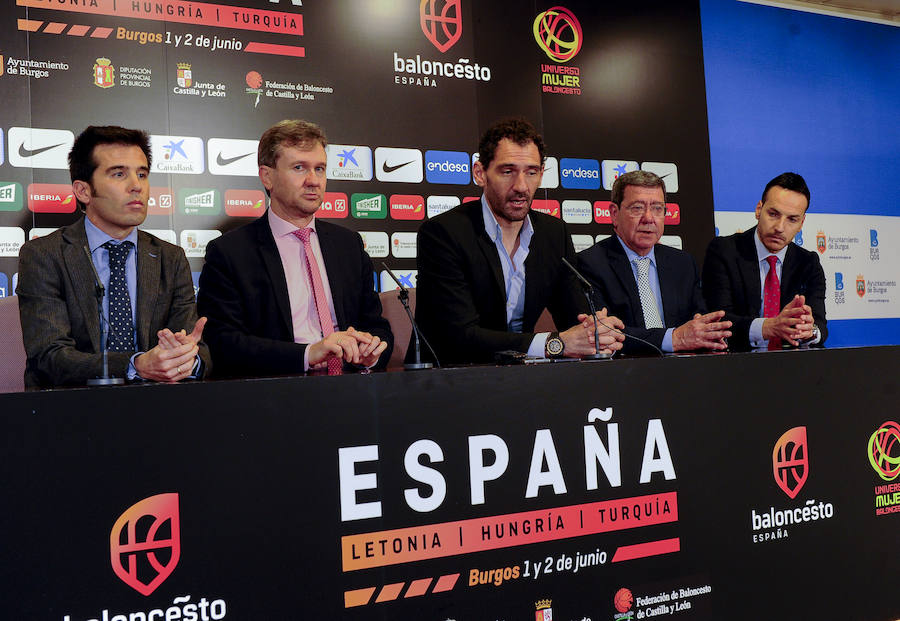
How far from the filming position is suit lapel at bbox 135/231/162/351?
7.83ft

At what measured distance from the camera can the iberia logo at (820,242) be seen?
5.46m

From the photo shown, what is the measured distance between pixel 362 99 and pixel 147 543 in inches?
119

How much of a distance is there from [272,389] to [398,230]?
2.61 metres

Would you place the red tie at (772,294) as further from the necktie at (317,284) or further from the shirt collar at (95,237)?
the shirt collar at (95,237)

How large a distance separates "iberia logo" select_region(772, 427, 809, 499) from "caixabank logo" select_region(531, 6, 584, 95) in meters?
2.92

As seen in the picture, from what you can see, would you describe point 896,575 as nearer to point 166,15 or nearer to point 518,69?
point 518,69

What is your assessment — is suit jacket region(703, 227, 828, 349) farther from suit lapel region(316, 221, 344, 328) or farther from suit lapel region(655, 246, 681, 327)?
suit lapel region(316, 221, 344, 328)

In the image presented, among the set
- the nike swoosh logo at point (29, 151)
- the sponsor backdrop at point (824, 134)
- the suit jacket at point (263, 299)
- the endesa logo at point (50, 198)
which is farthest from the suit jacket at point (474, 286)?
the sponsor backdrop at point (824, 134)

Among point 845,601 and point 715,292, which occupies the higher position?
point 715,292

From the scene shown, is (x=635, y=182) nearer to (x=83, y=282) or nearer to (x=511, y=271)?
(x=511, y=271)

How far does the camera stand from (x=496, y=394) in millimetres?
1705

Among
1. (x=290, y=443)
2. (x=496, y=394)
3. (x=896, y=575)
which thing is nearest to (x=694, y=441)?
(x=496, y=394)

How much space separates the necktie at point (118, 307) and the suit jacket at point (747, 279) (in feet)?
7.46

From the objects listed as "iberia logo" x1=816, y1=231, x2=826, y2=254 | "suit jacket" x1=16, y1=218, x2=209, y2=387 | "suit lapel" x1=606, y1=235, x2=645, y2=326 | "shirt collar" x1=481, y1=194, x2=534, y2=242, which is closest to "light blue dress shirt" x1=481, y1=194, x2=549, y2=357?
"shirt collar" x1=481, y1=194, x2=534, y2=242
